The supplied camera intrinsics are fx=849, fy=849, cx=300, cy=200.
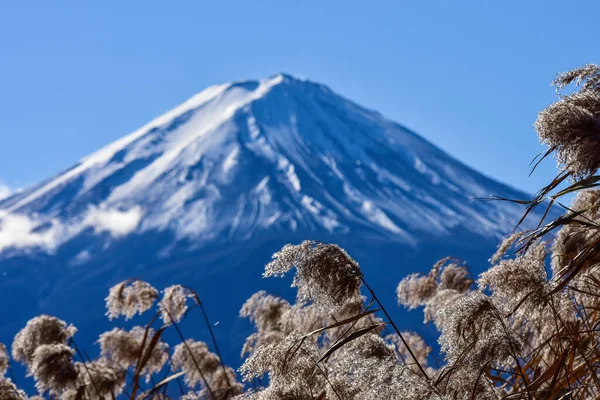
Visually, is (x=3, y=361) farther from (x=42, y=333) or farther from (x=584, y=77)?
(x=584, y=77)

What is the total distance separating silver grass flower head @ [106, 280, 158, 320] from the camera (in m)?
3.52

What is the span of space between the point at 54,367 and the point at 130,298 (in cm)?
55

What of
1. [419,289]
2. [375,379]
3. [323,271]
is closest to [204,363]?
[419,289]

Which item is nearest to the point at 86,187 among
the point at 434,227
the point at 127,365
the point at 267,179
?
the point at 267,179

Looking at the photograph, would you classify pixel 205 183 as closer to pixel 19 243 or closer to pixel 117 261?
pixel 117 261

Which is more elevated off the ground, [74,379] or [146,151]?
[146,151]

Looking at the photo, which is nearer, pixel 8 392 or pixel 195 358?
pixel 8 392

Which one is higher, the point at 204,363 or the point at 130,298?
the point at 204,363

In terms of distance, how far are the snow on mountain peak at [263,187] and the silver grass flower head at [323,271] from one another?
118 m

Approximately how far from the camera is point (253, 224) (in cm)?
12812

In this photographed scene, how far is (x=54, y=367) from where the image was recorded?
Result: 3176 millimetres

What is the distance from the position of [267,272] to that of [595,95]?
0.80 meters

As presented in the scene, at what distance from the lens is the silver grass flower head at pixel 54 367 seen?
315 cm

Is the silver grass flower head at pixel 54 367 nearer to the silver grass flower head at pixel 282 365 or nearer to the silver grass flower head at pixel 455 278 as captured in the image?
the silver grass flower head at pixel 282 365
